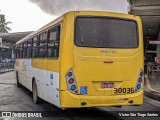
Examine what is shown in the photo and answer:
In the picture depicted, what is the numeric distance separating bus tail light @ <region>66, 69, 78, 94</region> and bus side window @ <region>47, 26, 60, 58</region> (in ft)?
2.46

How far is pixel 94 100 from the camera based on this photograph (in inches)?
339

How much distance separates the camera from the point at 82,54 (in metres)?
8.68

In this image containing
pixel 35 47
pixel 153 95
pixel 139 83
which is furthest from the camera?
pixel 153 95

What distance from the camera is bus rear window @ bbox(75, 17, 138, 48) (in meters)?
8.80

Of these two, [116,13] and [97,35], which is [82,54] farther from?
[116,13]

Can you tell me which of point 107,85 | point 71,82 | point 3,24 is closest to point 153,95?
point 107,85

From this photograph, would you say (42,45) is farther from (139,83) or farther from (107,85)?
(139,83)

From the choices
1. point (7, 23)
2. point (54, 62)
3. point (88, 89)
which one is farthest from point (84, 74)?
point (7, 23)

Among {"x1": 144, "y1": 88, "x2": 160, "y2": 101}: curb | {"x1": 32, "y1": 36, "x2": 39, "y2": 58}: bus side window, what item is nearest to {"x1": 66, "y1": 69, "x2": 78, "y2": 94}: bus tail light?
{"x1": 32, "y1": 36, "x2": 39, "y2": 58}: bus side window

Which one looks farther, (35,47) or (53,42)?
(35,47)

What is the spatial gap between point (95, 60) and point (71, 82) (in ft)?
2.94

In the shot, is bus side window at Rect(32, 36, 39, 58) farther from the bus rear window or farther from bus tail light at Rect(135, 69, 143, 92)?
bus tail light at Rect(135, 69, 143, 92)

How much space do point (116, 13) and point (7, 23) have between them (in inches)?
3922

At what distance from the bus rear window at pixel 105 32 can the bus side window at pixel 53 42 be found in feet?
2.37
